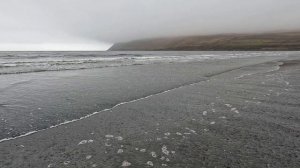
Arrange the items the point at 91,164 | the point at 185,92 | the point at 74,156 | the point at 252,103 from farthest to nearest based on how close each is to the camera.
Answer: the point at 185,92 < the point at 252,103 < the point at 74,156 < the point at 91,164

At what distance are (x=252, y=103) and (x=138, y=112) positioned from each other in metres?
4.30

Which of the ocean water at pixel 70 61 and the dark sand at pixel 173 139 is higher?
the ocean water at pixel 70 61

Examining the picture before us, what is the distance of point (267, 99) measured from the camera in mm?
10250

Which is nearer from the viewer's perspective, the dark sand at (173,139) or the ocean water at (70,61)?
the dark sand at (173,139)

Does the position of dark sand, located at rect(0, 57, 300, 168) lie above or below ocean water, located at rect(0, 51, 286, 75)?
below

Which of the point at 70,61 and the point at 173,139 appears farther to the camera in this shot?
the point at 70,61

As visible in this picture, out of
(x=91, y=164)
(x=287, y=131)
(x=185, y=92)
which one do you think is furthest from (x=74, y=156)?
(x=185, y=92)

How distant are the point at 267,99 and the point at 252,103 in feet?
3.43

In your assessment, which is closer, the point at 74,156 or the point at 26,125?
the point at 74,156

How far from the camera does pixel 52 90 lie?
13.3 m

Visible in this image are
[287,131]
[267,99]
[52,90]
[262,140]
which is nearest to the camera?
[262,140]

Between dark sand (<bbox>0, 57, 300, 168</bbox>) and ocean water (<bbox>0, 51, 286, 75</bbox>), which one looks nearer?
dark sand (<bbox>0, 57, 300, 168</bbox>)

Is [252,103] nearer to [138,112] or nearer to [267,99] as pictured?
[267,99]

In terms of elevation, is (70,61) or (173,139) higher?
(70,61)
